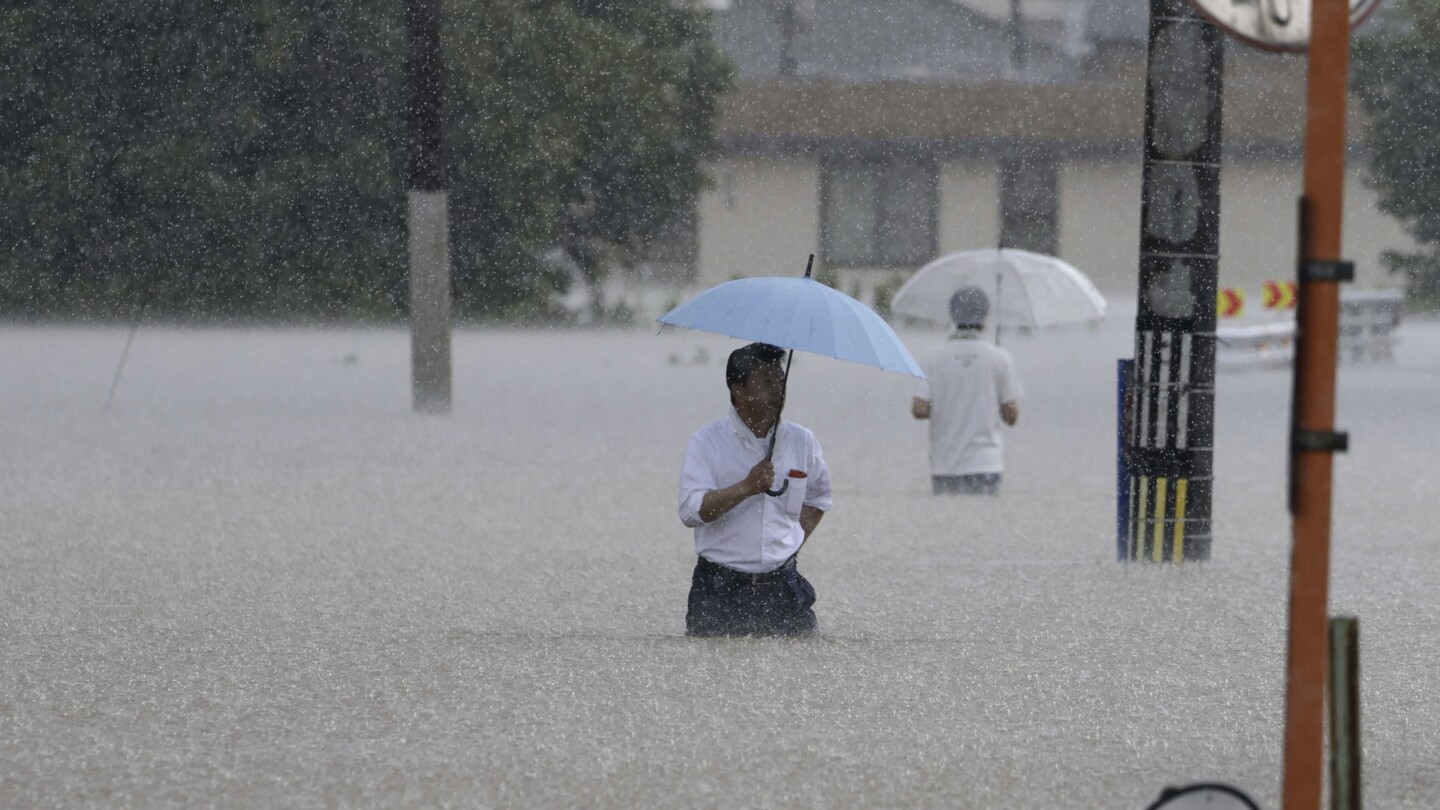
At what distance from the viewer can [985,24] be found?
49812 mm

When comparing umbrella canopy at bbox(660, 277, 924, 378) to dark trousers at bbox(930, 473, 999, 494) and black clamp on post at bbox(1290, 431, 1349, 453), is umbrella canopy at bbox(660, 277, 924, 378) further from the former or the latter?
dark trousers at bbox(930, 473, 999, 494)

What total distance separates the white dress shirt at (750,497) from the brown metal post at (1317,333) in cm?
321

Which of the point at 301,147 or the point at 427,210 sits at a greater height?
the point at 301,147

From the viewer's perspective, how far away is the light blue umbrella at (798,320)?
6250 mm

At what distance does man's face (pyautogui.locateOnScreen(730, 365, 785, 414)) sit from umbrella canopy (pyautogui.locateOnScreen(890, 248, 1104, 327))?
5.91 meters

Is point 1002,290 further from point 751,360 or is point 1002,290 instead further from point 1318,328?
point 1318,328

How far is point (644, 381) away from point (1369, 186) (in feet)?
25.7

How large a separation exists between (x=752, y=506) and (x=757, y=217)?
105 ft

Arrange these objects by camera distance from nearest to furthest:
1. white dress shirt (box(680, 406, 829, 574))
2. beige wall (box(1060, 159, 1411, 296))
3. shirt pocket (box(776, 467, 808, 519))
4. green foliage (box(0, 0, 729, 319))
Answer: white dress shirt (box(680, 406, 829, 574)) < shirt pocket (box(776, 467, 808, 519)) < green foliage (box(0, 0, 729, 319)) < beige wall (box(1060, 159, 1411, 296))

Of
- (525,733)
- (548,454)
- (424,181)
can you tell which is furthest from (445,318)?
(525,733)

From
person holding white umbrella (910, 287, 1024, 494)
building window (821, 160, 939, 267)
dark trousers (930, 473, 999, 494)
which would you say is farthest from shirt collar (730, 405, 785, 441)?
building window (821, 160, 939, 267)

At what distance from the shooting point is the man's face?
6.52 meters

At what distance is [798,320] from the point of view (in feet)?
20.7

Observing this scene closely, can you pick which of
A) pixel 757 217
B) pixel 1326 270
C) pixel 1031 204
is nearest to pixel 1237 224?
pixel 1031 204
